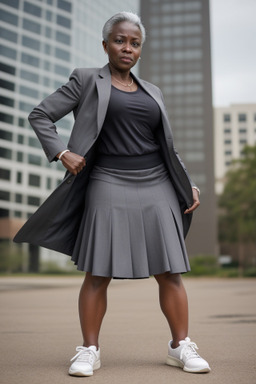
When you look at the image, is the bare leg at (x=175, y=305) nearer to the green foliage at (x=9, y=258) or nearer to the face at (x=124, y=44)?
the face at (x=124, y=44)

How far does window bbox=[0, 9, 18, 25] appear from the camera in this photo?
35666mm

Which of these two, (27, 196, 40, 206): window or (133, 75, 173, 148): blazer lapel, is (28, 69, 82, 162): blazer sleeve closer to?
(133, 75, 173, 148): blazer lapel

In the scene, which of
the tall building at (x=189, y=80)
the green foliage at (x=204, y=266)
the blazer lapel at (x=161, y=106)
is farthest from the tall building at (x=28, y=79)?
the blazer lapel at (x=161, y=106)

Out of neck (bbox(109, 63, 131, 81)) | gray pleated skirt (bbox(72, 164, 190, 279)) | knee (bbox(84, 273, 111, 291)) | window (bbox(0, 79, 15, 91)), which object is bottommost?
knee (bbox(84, 273, 111, 291))

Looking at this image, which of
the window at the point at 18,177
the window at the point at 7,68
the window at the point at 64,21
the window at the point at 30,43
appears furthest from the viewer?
the window at the point at 64,21

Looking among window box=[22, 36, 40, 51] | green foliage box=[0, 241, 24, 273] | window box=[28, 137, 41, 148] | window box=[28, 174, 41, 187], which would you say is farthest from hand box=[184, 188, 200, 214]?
window box=[28, 174, 41, 187]

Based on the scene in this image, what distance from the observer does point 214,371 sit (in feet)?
8.32

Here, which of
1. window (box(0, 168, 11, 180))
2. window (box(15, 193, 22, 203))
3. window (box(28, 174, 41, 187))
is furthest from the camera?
window (box(28, 174, 41, 187))

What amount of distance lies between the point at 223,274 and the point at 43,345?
934 inches

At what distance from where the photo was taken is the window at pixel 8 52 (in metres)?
36.1

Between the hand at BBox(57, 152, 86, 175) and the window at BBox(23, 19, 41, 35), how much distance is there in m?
37.8

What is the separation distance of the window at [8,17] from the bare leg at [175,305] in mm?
36487

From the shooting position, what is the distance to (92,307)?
104 inches

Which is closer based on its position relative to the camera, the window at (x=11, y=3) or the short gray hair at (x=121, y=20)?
the short gray hair at (x=121, y=20)
